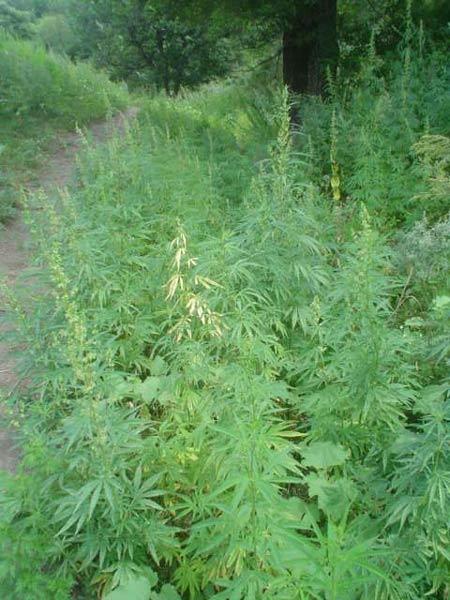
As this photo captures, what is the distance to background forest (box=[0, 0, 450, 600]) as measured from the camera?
2.44 metres

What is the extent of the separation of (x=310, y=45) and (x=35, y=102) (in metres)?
6.29

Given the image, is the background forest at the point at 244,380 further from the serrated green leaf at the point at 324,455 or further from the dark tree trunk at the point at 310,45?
the dark tree trunk at the point at 310,45

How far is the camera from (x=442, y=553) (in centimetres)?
229

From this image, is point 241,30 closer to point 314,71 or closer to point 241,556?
point 314,71

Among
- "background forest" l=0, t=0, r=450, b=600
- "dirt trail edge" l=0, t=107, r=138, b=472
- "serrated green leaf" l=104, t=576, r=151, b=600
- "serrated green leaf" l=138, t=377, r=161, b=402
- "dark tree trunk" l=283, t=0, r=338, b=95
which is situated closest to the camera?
"background forest" l=0, t=0, r=450, b=600

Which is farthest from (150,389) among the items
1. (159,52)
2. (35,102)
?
(159,52)

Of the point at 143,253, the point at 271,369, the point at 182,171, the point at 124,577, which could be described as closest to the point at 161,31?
the point at 182,171

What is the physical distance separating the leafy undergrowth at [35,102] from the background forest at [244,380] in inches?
127

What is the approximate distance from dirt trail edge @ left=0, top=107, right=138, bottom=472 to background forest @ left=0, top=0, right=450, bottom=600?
175 millimetres

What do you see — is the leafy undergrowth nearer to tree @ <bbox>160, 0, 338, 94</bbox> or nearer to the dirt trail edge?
the dirt trail edge

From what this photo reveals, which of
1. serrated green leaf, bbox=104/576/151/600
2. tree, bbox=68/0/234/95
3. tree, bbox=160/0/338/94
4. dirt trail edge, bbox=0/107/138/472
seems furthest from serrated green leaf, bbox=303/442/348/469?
tree, bbox=68/0/234/95

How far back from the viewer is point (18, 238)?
725 centimetres

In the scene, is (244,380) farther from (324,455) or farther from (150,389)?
(150,389)

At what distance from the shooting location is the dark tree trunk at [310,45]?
8047mm
